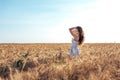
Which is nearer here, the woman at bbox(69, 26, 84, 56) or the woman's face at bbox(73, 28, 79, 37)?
the woman at bbox(69, 26, 84, 56)

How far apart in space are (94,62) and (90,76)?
1078 mm

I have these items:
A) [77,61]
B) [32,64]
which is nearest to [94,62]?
[77,61]

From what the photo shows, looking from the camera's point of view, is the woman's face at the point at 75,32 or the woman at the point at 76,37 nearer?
the woman at the point at 76,37

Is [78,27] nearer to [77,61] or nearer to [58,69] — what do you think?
[77,61]

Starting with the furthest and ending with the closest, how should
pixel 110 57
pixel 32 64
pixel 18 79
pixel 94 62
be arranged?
pixel 32 64, pixel 110 57, pixel 94 62, pixel 18 79

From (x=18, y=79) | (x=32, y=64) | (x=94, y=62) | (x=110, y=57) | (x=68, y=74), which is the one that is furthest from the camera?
(x=32, y=64)

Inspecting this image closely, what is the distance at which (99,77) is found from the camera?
7355mm

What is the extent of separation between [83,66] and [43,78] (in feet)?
3.45

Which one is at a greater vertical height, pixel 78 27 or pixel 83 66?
pixel 78 27

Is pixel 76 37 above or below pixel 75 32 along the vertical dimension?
below

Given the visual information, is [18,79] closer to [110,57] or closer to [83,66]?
[83,66]

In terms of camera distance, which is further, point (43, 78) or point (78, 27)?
point (78, 27)

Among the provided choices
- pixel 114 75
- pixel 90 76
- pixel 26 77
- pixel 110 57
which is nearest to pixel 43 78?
pixel 26 77

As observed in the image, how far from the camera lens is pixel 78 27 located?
10.6 m
